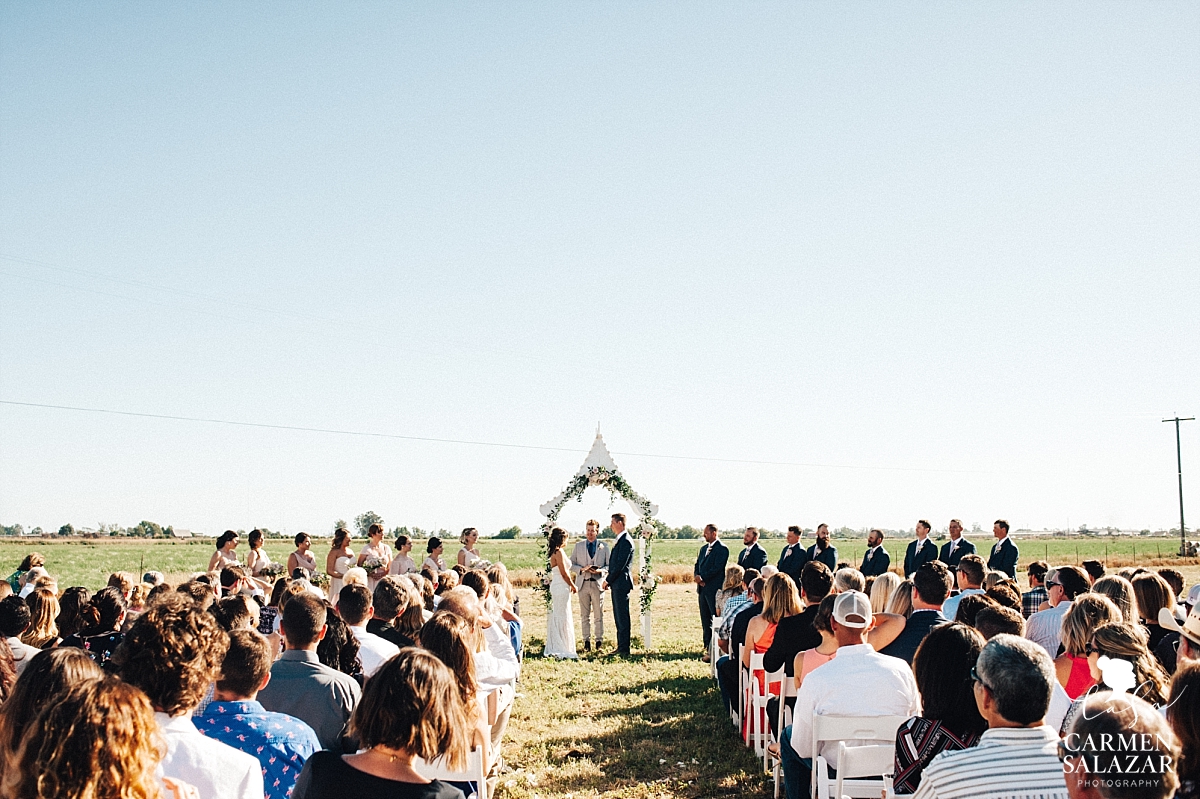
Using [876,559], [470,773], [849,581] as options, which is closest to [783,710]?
[849,581]

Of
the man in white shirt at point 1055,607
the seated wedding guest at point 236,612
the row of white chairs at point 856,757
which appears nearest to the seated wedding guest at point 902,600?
the man in white shirt at point 1055,607

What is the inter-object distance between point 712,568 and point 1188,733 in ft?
38.7

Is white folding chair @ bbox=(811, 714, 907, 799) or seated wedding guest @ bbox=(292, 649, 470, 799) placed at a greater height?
seated wedding guest @ bbox=(292, 649, 470, 799)

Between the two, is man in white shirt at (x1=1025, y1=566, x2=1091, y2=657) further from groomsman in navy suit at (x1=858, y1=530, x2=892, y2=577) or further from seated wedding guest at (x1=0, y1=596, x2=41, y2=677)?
groomsman in navy suit at (x1=858, y1=530, x2=892, y2=577)

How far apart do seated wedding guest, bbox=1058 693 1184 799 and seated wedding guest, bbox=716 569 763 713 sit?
5700 millimetres

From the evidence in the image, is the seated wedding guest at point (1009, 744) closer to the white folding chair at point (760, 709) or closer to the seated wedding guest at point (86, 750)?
the seated wedding guest at point (86, 750)

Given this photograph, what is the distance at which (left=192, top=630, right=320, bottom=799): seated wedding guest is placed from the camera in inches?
139

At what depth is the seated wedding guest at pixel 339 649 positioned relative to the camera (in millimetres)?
5164

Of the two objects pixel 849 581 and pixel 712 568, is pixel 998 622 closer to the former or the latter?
pixel 849 581

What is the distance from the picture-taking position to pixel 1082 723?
237 cm

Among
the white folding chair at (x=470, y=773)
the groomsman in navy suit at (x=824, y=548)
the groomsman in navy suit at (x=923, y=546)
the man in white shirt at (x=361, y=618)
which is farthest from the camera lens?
the groomsman in navy suit at (x=923, y=546)

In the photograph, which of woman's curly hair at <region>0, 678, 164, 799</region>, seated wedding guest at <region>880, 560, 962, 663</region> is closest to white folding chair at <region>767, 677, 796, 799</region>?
seated wedding guest at <region>880, 560, 962, 663</region>

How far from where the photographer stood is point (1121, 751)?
2.24m

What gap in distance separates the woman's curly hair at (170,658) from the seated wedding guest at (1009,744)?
2481mm
